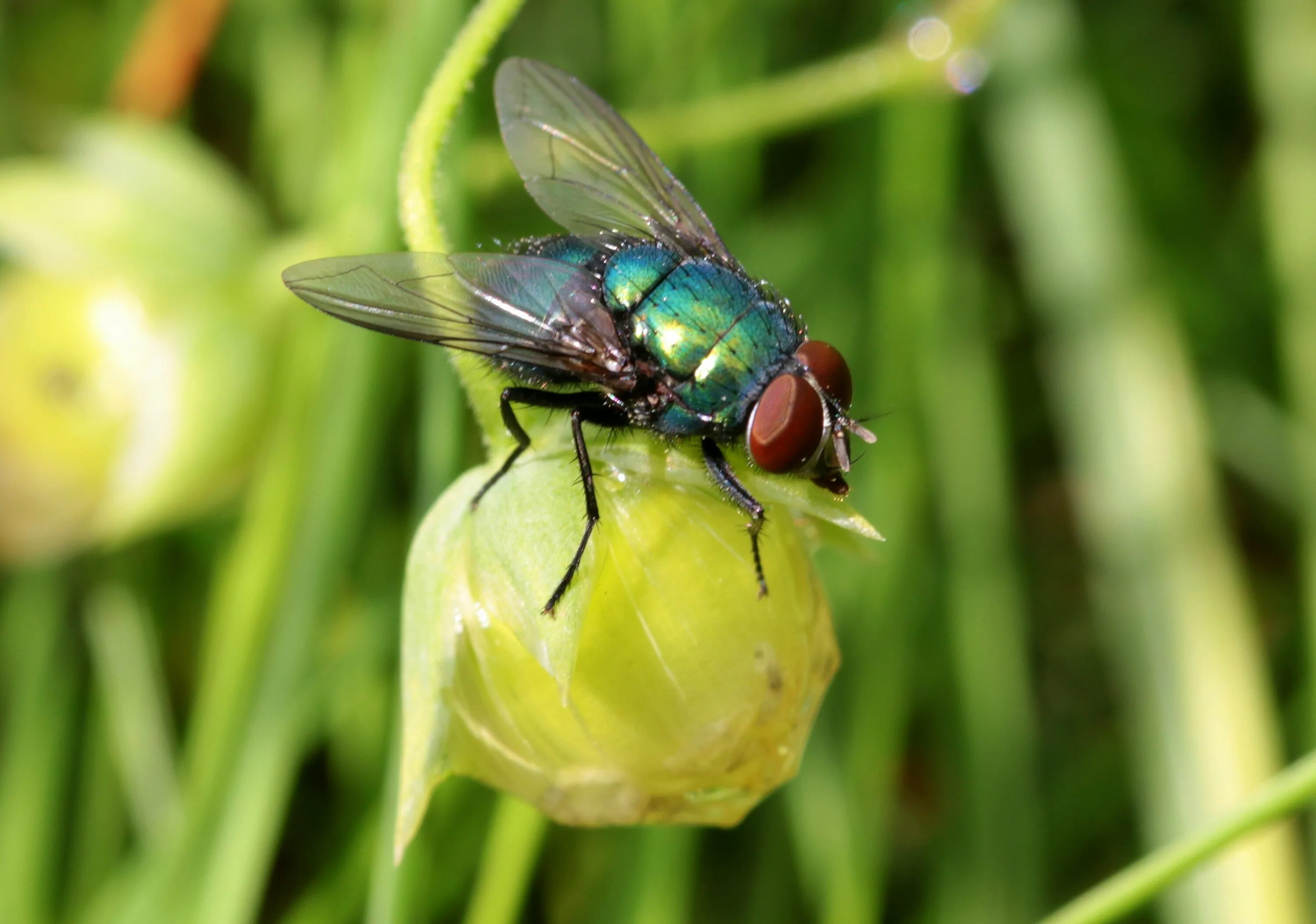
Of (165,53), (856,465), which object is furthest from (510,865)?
(165,53)

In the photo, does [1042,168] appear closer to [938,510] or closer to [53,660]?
[938,510]

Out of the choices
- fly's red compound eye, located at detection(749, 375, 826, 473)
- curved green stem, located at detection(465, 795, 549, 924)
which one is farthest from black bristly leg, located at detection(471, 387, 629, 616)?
curved green stem, located at detection(465, 795, 549, 924)

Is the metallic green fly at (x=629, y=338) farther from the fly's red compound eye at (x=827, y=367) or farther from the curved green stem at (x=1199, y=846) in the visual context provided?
the curved green stem at (x=1199, y=846)

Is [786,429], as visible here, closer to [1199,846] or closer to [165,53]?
[1199,846]

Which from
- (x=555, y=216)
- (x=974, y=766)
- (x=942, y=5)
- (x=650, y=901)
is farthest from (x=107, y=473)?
(x=942, y=5)

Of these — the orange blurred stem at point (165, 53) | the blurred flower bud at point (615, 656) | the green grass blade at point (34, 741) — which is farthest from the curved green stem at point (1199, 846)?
the orange blurred stem at point (165, 53)
